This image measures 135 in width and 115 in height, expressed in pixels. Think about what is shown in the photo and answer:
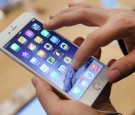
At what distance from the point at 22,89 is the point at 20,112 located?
127 millimetres

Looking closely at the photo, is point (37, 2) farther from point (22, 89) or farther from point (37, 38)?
point (37, 38)

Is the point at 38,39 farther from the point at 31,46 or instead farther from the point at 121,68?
the point at 121,68

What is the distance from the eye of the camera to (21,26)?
0.66 metres

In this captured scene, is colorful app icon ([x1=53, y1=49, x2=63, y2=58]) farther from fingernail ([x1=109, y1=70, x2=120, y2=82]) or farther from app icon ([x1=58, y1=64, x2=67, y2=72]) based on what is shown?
fingernail ([x1=109, y1=70, x2=120, y2=82])

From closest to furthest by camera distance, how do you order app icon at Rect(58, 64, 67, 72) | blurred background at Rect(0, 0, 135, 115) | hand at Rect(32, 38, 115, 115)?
hand at Rect(32, 38, 115, 115) → app icon at Rect(58, 64, 67, 72) → blurred background at Rect(0, 0, 135, 115)

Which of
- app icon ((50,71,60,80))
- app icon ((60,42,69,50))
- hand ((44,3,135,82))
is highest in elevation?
hand ((44,3,135,82))

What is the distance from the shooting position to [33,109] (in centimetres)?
85

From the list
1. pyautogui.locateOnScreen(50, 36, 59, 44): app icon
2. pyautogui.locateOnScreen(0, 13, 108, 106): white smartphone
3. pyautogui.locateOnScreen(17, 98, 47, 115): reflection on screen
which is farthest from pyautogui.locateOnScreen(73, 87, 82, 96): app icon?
pyautogui.locateOnScreen(17, 98, 47, 115): reflection on screen

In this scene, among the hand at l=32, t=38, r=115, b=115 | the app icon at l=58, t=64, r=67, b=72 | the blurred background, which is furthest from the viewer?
the blurred background

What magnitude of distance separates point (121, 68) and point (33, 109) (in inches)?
13.9

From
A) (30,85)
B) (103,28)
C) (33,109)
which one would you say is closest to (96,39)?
(103,28)

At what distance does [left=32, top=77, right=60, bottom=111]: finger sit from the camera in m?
0.55

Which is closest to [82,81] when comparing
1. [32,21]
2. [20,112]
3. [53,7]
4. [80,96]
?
[80,96]

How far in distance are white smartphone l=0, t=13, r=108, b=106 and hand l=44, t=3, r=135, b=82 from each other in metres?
0.04
